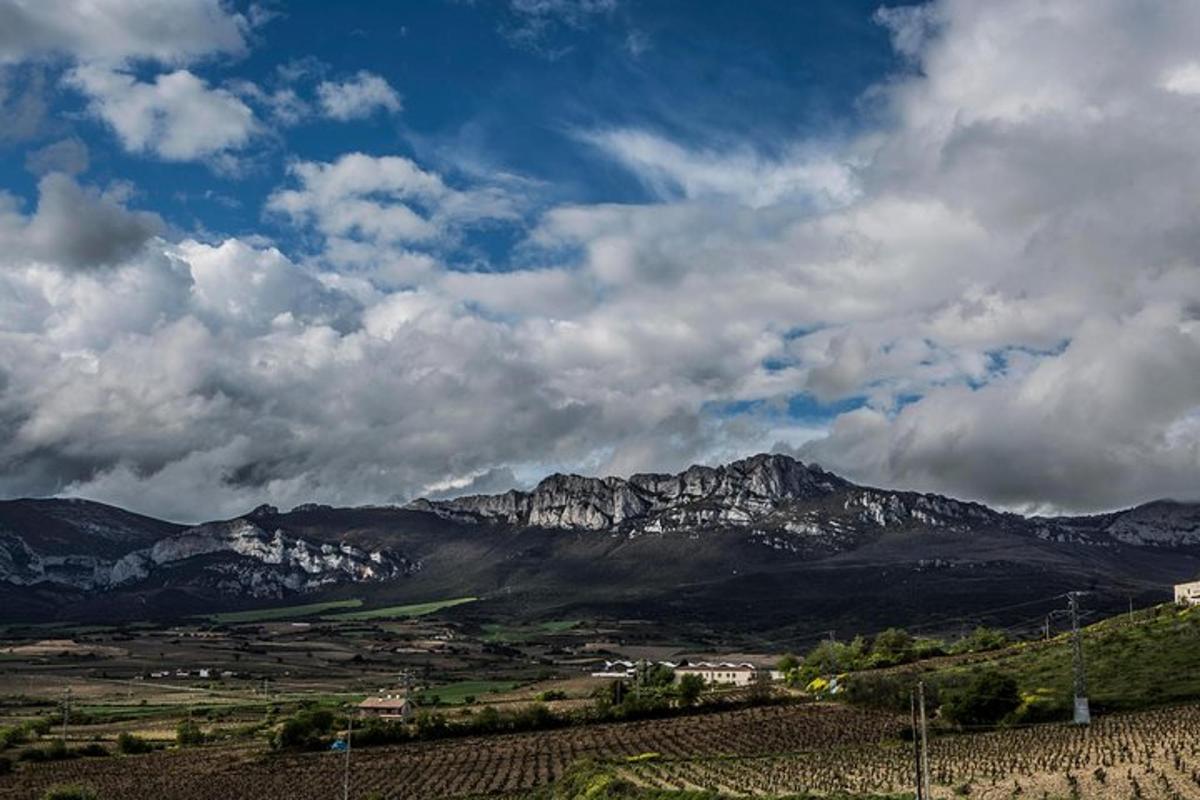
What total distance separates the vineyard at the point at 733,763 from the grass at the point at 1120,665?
1022 centimetres

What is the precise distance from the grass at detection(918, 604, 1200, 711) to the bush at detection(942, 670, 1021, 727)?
15.1 feet

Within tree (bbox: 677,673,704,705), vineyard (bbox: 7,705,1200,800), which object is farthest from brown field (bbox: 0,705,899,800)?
tree (bbox: 677,673,704,705)

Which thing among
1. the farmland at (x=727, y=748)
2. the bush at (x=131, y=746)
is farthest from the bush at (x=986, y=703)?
the bush at (x=131, y=746)

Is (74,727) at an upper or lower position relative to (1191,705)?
lower

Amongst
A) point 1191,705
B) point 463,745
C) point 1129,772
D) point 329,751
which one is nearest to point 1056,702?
point 1191,705

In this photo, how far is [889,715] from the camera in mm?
133000

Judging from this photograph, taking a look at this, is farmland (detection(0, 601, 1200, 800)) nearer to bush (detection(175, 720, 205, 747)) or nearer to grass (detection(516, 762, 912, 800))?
grass (detection(516, 762, 912, 800))

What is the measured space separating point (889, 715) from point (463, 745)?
184 feet

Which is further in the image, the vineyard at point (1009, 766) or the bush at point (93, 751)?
the bush at point (93, 751)

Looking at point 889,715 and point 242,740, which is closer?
point 889,715

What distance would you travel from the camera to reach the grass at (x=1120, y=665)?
116250 mm

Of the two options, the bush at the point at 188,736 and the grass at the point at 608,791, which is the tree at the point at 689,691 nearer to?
the grass at the point at 608,791

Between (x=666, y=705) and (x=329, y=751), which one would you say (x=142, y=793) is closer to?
(x=329, y=751)

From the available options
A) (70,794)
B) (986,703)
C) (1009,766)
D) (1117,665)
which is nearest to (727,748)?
(986,703)
